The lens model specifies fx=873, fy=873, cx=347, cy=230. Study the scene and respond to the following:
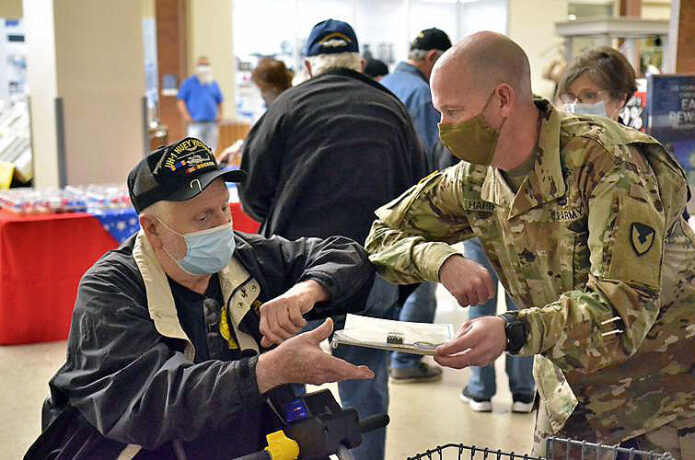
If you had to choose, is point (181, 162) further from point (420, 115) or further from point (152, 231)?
point (420, 115)

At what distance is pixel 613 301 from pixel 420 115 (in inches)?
111

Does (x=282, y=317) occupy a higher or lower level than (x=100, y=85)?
lower

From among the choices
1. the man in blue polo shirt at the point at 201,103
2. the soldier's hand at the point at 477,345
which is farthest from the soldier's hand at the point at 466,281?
the man in blue polo shirt at the point at 201,103

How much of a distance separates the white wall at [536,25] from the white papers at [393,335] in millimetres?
15876

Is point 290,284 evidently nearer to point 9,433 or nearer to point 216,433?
point 216,433

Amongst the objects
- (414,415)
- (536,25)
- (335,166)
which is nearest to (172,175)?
(335,166)

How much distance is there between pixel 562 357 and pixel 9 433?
3.00 m

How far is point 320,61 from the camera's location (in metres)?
3.20

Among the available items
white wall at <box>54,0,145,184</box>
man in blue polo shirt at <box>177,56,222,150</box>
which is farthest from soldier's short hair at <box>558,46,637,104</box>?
man in blue polo shirt at <box>177,56,222,150</box>

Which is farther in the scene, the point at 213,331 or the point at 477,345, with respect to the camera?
the point at 213,331

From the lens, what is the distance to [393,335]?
5.34ft

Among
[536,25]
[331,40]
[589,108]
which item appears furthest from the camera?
[536,25]

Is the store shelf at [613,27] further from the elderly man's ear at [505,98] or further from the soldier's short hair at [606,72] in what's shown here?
the elderly man's ear at [505,98]

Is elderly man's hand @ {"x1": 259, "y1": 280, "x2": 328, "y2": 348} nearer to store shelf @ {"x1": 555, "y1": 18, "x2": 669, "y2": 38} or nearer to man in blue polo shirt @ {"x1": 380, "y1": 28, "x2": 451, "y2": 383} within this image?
man in blue polo shirt @ {"x1": 380, "y1": 28, "x2": 451, "y2": 383}
